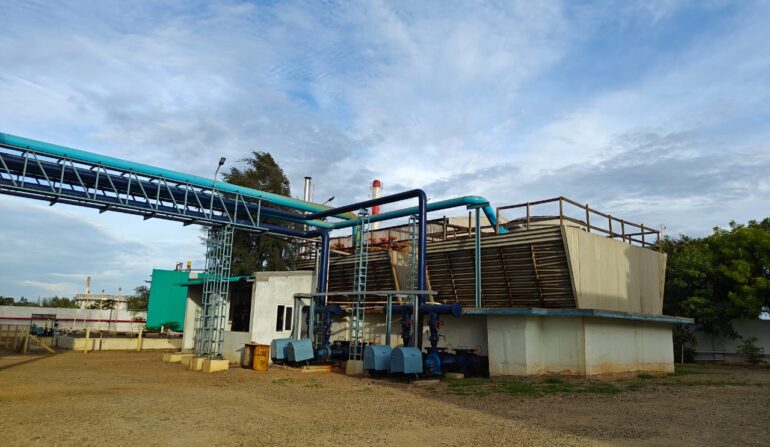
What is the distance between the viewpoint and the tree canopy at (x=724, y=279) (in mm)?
28297

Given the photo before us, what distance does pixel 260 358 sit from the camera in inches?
824

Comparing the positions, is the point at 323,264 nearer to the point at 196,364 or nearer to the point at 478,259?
the point at 196,364

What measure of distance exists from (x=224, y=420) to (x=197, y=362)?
11.2m

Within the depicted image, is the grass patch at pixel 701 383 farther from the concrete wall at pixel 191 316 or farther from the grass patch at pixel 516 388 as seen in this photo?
the concrete wall at pixel 191 316

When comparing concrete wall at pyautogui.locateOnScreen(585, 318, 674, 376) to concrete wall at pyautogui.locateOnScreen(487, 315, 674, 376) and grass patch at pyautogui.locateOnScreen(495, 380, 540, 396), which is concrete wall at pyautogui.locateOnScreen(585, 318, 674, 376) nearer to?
concrete wall at pyautogui.locateOnScreen(487, 315, 674, 376)

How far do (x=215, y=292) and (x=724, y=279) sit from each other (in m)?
27.4

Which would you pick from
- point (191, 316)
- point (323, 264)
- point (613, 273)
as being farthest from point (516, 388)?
point (191, 316)

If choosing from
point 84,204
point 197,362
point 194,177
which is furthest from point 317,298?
point 84,204

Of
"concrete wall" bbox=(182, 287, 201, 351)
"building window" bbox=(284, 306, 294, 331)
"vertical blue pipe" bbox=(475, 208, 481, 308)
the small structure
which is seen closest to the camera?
"vertical blue pipe" bbox=(475, 208, 481, 308)

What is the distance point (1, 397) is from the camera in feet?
40.8

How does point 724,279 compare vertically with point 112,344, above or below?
above

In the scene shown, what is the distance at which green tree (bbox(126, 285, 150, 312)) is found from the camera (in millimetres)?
62369

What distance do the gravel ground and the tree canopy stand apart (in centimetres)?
1177

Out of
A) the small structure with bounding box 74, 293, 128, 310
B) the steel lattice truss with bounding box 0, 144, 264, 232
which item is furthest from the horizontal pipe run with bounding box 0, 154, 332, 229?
the small structure with bounding box 74, 293, 128, 310
